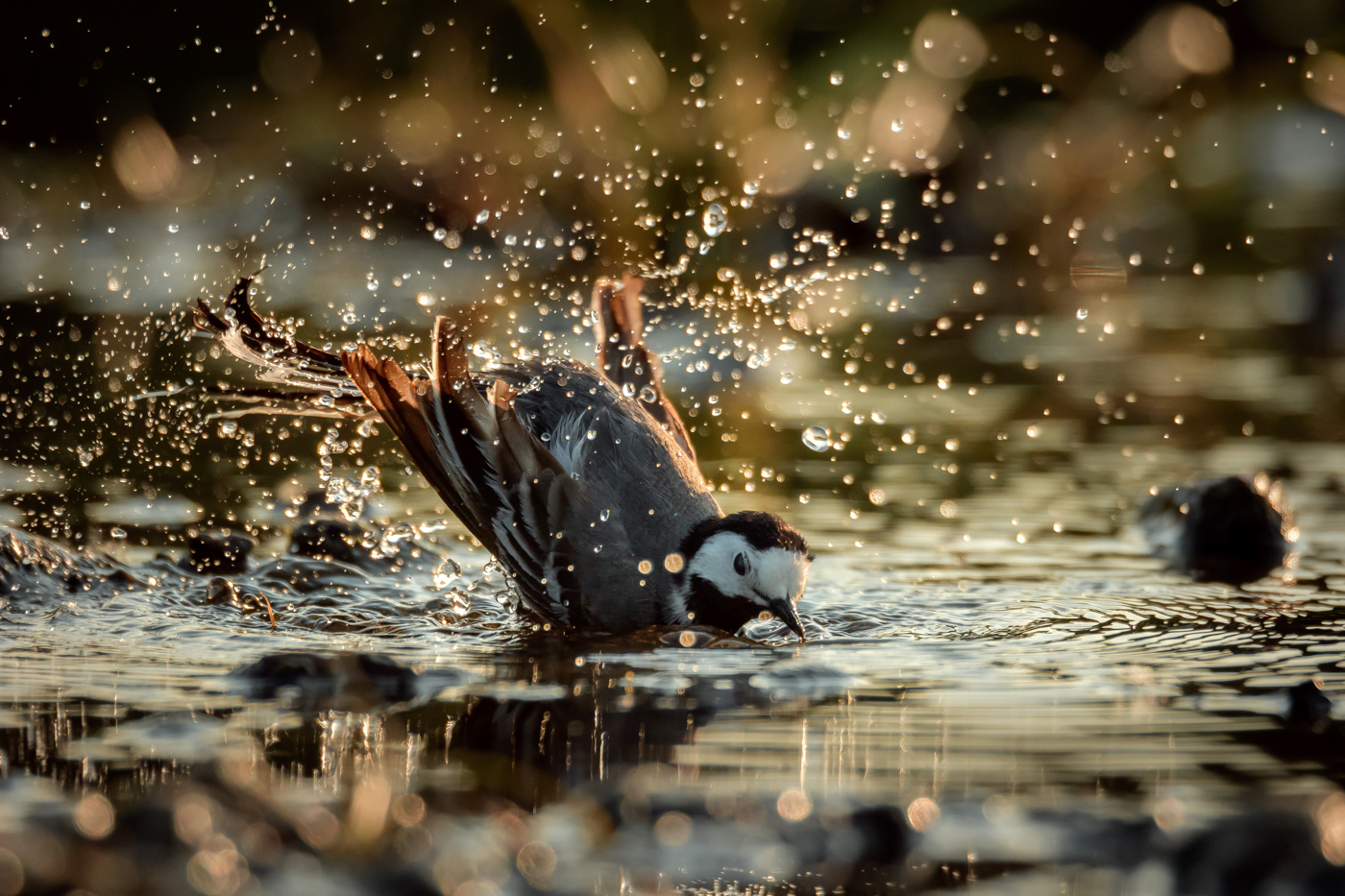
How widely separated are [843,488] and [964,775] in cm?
434

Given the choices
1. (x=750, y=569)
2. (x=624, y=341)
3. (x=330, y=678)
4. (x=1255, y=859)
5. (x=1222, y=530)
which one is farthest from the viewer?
(x=624, y=341)

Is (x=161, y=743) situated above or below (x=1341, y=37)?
below

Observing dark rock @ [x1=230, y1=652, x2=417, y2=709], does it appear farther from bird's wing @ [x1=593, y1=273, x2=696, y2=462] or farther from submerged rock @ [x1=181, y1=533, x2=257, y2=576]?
bird's wing @ [x1=593, y1=273, x2=696, y2=462]

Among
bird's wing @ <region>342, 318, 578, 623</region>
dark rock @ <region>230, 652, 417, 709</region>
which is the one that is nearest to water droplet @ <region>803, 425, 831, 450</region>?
bird's wing @ <region>342, 318, 578, 623</region>

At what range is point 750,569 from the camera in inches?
232

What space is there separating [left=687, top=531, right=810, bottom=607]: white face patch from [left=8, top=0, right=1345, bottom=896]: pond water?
0.22 meters

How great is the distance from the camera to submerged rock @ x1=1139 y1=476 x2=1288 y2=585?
22.7ft

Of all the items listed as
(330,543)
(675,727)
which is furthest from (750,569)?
(330,543)

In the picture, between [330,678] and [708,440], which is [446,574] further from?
[708,440]

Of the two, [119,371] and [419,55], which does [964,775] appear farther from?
[419,55]

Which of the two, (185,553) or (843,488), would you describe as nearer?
(185,553)

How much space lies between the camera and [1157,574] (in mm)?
6574

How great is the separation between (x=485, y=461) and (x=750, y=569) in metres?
1.09

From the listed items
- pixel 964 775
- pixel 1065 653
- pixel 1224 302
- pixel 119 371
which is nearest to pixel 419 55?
pixel 119 371
